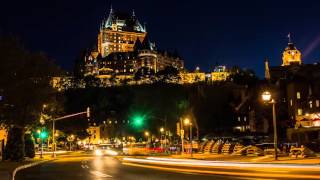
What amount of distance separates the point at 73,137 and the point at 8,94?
271 ft

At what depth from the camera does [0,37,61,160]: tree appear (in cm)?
3844

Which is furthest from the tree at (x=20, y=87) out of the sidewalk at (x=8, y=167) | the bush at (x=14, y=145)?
the sidewalk at (x=8, y=167)

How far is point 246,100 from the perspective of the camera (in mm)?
121625

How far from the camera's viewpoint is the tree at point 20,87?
126 feet

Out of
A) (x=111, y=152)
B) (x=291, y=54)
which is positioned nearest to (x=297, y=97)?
(x=111, y=152)

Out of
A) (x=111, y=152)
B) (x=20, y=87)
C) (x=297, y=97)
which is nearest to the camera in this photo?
(x=20, y=87)

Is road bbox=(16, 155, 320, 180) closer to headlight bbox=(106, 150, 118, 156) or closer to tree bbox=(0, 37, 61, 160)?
tree bbox=(0, 37, 61, 160)

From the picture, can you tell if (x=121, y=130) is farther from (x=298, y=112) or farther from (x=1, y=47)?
(x=1, y=47)

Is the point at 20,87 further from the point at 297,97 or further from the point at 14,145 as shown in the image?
the point at 297,97

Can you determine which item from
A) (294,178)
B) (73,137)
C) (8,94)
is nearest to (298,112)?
(73,137)

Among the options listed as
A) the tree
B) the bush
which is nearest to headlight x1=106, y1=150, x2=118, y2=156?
the tree

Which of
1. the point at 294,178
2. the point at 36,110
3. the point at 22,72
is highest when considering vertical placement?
the point at 22,72

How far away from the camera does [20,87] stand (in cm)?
4156

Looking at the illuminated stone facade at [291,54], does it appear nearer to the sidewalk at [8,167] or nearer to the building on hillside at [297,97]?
the building on hillside at [297,97]
